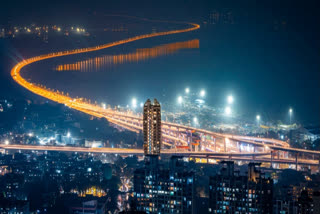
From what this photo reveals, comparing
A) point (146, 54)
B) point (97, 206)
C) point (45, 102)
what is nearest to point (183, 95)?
point (146, 54)

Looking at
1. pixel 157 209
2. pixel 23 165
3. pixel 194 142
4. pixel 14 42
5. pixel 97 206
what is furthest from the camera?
pixel 14 42

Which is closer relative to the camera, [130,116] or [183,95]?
[130,116]

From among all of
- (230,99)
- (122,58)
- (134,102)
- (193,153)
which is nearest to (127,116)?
(134,102)

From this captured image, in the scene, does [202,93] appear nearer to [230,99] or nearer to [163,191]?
[230,99]

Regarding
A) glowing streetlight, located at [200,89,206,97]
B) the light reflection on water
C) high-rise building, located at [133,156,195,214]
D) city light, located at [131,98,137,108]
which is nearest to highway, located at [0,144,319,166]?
city light, located at [131,98,137,108]

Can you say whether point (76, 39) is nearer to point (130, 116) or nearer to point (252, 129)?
point (130, 116)

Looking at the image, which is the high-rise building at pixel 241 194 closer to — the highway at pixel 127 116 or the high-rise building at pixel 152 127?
the high-rise building at pixel 152 127

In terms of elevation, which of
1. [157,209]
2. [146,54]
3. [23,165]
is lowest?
[157,209]

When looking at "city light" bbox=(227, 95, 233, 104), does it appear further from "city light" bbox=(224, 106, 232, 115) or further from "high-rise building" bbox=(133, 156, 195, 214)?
"high-rise building" bbox=(133, 156, 195, 214)
